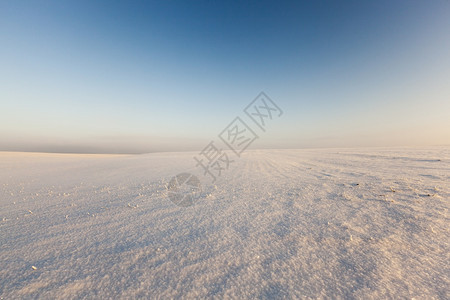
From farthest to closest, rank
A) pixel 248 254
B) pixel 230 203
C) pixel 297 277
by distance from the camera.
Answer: pixel 230 203 → pixel 248 254 → pixel 297 277

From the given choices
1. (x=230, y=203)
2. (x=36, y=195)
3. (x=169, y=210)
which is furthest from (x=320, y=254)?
(x=36, y=195)

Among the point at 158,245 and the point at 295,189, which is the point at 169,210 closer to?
the point at 158,245

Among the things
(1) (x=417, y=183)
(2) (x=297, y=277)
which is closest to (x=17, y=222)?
(2) (x=297, y=277)

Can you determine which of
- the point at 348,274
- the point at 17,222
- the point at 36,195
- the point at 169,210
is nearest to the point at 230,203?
the point at 169,210

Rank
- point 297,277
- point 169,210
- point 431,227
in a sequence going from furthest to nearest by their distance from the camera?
point 169,210, point 431,227, point 297,277

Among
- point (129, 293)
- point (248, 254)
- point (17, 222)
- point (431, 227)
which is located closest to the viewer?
point (129, 293)

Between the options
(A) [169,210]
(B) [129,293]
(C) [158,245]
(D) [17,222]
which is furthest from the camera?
(A) [169,210]

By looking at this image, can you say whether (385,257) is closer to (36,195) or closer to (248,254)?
(248,254)

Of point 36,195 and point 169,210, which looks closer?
point 169,210

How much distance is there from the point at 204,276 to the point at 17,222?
10.6 ft

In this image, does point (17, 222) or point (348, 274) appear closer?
point (348, 274)

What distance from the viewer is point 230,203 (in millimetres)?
3557

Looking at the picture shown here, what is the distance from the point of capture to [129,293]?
1.44m

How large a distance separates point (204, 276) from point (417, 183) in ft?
16.2
